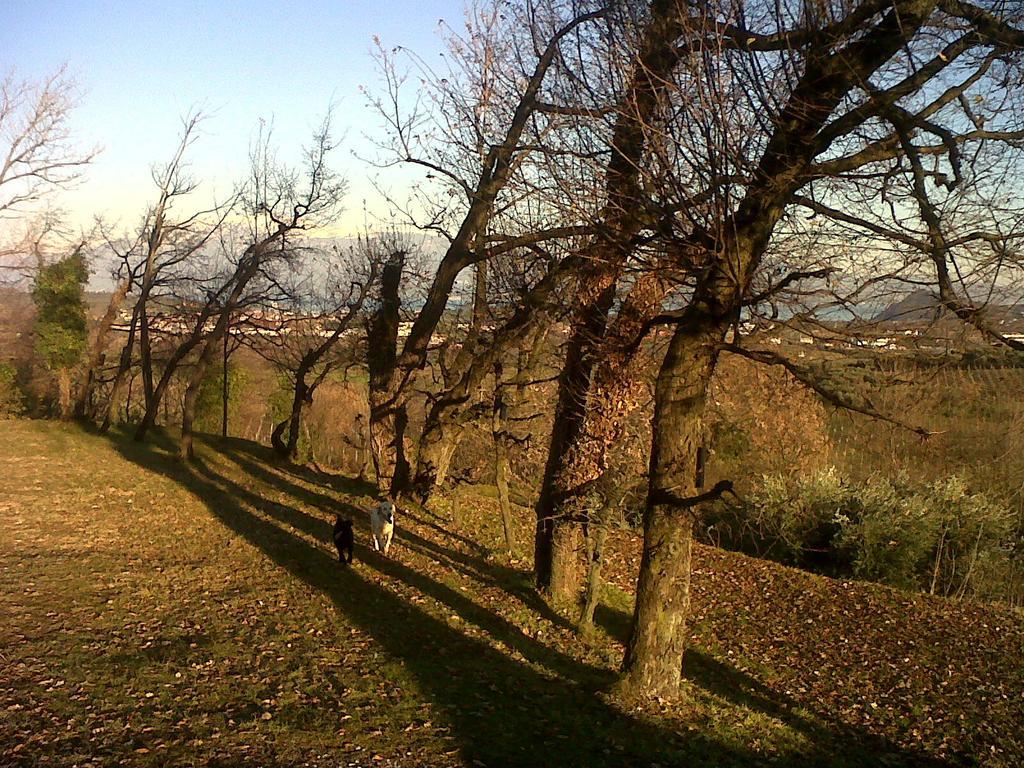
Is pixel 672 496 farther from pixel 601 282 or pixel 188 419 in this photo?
pixel 188 419

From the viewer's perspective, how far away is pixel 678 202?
6.37 m

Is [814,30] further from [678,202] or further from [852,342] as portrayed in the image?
[852,342]

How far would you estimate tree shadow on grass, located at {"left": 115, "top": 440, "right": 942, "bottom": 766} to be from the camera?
6445 millimetres

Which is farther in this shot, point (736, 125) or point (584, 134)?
point (584, 134)

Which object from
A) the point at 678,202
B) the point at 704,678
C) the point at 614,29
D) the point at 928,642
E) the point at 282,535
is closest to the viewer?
the point at 678,202

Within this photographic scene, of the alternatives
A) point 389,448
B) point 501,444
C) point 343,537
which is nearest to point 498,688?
point 343,537


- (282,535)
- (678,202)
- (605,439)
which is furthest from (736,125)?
(282,535)

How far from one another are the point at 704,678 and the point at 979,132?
6.37 metres

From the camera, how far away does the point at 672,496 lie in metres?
7.06

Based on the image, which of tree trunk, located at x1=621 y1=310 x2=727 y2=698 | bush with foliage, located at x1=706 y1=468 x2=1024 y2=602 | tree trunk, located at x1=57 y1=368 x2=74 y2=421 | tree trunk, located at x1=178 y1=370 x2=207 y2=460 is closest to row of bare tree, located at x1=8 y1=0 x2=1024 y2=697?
tree trunk, located at x1=621 y1=310 x2=727 y2=698

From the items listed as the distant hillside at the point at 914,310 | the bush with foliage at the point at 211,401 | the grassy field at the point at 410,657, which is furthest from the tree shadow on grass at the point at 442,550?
the bush with foliage at the point at 211,401

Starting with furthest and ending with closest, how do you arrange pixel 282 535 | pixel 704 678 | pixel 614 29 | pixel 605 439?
pixel 282 535 < pixel 605 439 < pixel 704 678 < pixel 614 29

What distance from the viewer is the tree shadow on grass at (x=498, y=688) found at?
6445 millimetres

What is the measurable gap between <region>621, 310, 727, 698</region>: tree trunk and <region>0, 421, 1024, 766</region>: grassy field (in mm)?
650
